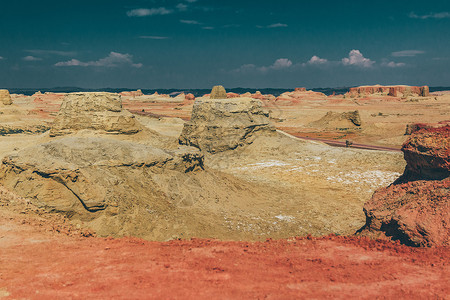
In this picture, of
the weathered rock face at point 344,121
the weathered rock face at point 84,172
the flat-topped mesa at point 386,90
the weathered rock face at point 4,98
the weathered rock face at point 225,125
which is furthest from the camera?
the flat-topped mesa at point 386,90

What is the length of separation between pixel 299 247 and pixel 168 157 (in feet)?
19.5

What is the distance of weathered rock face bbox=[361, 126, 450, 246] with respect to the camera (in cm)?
595

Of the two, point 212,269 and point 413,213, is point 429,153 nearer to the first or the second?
point 413,213

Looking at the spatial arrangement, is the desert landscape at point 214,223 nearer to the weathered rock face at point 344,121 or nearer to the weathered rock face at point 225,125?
the weathered rock face at point 225,125

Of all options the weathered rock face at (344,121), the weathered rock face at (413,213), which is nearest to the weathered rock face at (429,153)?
the weathered rock face at (413,213)

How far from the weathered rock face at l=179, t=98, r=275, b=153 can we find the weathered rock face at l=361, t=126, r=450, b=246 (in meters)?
13.2

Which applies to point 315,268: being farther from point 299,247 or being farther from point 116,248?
point 116,248

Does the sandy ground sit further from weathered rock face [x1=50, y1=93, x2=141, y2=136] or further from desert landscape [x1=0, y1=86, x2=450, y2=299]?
weathered rock face [x1=50, y1=93, x2=141, y2=136]

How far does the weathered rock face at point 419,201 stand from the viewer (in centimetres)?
595

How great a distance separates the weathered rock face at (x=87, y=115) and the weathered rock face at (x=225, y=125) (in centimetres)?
483

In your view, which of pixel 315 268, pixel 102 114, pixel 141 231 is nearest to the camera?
pixel 315 268

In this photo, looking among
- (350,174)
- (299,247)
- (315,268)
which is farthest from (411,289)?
(350,174)

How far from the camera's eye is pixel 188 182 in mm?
10961

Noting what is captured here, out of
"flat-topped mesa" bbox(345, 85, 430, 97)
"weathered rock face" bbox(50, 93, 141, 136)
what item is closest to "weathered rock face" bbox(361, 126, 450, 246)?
"weathered rock face" bbox(50, 93, 141, 136)
